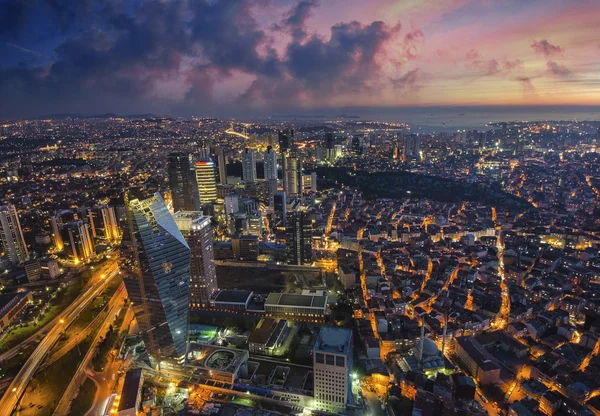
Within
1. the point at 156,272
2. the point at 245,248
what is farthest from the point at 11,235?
the point at 156,272

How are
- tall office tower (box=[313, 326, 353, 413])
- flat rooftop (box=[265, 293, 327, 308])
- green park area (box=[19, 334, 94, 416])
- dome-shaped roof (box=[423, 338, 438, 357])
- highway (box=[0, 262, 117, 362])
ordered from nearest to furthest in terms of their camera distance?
tall office tower (box=[313, 326, 353, 413])
green park area (box=[19, 334, 94, 416])
dome-shaped roof (box=[423, 338, 438, 357])
highway (box=[0, 262, 117, 362])
flat rooftop (box=[265, 293, 327, 308])

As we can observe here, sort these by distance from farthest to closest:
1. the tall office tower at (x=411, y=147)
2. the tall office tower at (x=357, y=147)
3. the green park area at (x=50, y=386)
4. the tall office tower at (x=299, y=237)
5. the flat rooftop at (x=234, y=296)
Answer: the tall office tower at (x=357, y=147) → the tall office tower at (x=411, y=147) → the tall office tower at (x=299, y=237) → the flat rooftop at (x=234, y=296) → the green park area at (x=50, y=386)

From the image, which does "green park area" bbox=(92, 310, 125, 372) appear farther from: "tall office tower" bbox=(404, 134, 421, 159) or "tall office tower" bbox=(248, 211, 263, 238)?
"tall office tower" bbox=(404, 134, 421, 159)

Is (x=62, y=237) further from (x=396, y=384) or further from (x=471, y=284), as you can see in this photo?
(x=471, y=284)

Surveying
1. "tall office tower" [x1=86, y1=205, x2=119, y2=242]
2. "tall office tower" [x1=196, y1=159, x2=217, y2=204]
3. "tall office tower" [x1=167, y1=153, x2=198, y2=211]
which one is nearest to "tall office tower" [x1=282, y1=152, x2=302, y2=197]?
"tall office tower" [x1=196, y1=159, x2=217, y2=204]

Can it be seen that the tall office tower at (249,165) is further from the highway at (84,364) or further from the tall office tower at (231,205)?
the highway at (84,364)

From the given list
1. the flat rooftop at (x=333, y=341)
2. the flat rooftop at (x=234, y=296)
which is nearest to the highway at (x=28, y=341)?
the flat rooftop at (x=234, y=296)

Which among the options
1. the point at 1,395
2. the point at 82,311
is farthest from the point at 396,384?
the point at 82,311
